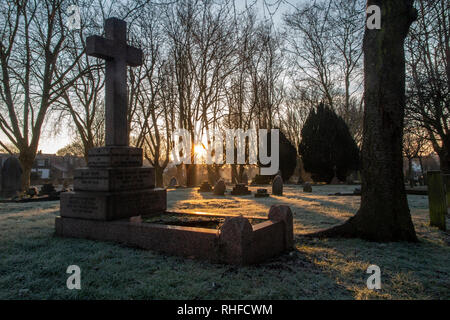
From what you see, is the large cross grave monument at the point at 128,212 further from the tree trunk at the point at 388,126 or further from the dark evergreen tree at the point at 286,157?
A: the dark evergreen tree at the point at 286,157

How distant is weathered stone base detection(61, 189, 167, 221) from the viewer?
4.55m

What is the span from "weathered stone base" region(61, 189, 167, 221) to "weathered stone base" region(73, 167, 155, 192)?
0.10m

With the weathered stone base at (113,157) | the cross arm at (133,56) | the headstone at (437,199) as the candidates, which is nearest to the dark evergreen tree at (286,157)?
the headstone at (437,199)

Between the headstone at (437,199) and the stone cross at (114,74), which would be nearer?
the stone cross at (114,74)

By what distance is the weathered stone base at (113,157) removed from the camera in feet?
16.1

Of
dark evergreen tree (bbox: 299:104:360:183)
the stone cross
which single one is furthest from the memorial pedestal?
dark evergreen tree (bbox: 299:104:360:183)

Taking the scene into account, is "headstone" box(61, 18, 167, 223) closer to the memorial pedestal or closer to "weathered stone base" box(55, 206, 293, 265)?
the memorial pedestal

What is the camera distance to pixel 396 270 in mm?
3225

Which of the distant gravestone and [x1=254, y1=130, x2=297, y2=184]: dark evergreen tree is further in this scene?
[x1=254, y1=130, x2=297, y2=184]: dark evergreen tree

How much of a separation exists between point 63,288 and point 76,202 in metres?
2.50

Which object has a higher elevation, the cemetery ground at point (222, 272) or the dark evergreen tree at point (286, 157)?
the dark evergreen tree at point (286, 157)

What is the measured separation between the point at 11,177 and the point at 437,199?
56.0 ft
